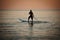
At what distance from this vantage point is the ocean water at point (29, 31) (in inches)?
92.3

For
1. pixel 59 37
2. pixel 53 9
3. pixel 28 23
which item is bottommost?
→ pixel 59 37

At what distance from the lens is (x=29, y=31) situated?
2.42m

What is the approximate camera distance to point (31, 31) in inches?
95.2

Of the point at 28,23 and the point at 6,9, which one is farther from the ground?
the point at 6,9

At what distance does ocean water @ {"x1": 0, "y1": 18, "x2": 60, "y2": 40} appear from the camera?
92.3 inches

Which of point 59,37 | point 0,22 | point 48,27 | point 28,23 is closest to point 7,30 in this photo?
point 0,22

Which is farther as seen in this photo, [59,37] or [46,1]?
[46,1]

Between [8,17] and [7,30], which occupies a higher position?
[8,17]

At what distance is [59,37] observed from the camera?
7.68ft

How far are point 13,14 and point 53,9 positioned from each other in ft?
2.07

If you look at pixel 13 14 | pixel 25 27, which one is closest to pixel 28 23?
pixel 25 27

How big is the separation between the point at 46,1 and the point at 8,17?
651 mm

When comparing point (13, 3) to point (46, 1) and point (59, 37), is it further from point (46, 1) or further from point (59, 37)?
point (59, 37)

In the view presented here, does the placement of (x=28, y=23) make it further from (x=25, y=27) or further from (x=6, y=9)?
(x=6, y=9)
